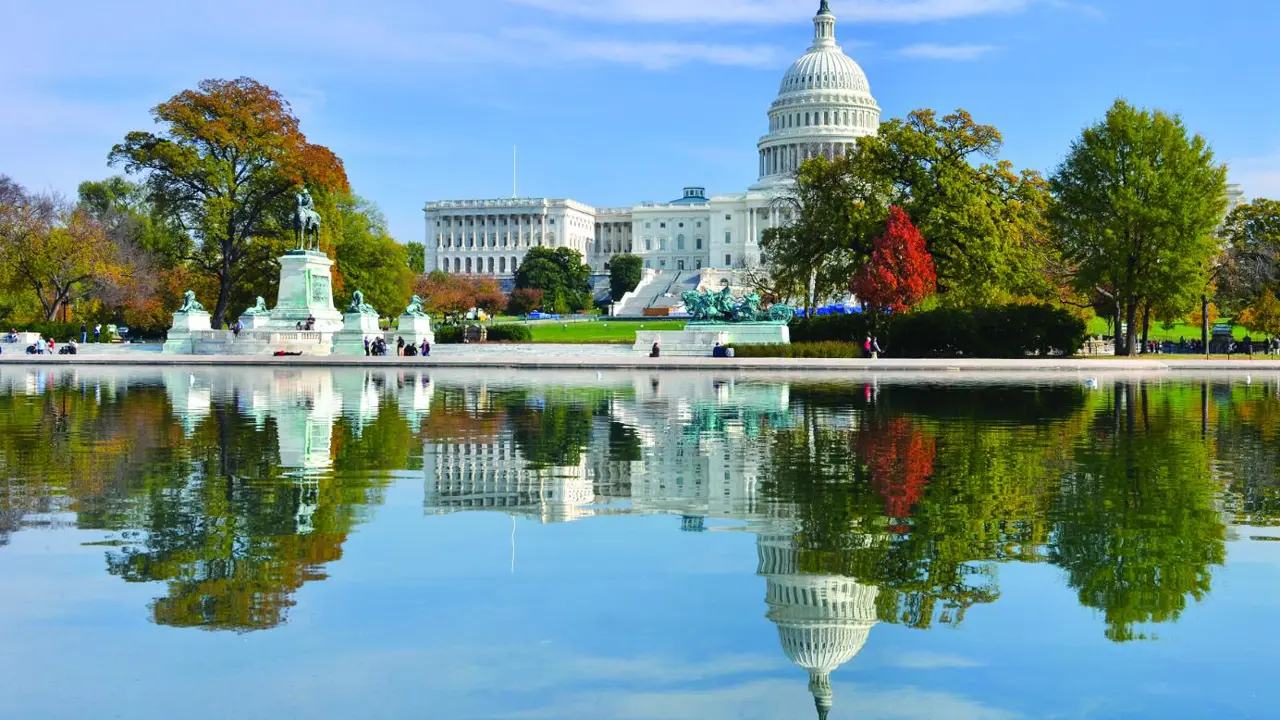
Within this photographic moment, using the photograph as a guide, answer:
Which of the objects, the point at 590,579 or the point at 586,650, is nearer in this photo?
the point at 586,650

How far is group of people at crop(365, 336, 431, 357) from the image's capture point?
53.7 metres

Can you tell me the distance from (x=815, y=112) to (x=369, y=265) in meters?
85.1

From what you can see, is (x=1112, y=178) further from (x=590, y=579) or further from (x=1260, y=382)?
(x=590, y=579)

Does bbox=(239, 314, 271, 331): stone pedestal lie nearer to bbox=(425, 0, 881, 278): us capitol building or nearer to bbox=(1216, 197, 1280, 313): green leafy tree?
bbox=(1216, 197, 1280, 313): green leafy tree

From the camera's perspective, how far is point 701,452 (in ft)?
56.2

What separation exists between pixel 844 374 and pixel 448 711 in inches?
1402

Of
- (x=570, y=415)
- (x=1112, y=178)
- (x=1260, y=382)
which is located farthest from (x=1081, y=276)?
(x=570, y=415)

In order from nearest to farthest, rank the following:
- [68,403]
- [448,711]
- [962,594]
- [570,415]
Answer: [448,711] < [962,594] < [570,415] < [68,403]

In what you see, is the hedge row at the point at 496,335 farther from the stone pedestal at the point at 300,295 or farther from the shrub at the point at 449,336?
the stone pedestal at the point at 300,295

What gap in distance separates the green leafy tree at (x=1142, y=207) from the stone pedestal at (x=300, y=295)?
106ft

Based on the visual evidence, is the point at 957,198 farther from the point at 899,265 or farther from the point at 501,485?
the point at 501,485

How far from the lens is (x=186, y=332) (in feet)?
197

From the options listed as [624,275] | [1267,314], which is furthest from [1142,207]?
[624,275]

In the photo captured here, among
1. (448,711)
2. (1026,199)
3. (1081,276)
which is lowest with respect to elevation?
(448,711)
